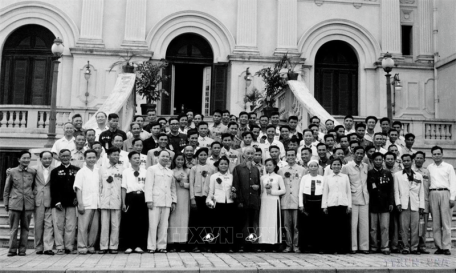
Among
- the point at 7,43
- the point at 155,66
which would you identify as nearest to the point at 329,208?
the point at 155,66

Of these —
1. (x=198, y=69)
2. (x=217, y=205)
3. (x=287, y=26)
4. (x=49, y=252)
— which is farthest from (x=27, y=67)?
(x=217, y=205)

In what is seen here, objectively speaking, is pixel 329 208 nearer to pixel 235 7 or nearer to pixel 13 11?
pixel 235 7

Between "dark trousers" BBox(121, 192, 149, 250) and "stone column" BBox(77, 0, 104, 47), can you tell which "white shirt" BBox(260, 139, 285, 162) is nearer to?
"dark trousers" BBox(121, 192, 149, 250)

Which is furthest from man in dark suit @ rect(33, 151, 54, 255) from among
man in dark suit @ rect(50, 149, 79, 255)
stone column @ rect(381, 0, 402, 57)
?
stone column @ rect(381, 0, 402, 57)

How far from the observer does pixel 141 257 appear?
9.58 m

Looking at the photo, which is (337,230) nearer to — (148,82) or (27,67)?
(148,82)

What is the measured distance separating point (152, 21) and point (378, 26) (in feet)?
32.9

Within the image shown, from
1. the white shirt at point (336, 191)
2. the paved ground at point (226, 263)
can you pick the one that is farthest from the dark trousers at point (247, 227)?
the white shirt at point (336, 191)

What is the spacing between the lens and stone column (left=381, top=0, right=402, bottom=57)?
2400 cm

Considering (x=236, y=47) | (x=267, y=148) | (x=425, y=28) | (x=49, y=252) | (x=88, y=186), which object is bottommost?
(x=49, y=252)

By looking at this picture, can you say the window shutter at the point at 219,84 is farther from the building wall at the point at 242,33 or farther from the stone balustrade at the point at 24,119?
the stone balustrade at the point at 24,119

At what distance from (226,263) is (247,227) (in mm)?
2057

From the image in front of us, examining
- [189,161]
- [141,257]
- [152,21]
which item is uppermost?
[152,21]

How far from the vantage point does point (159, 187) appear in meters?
10.6
